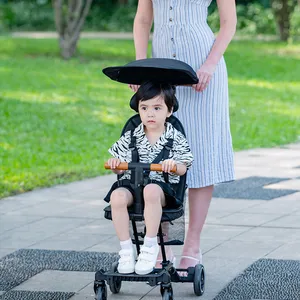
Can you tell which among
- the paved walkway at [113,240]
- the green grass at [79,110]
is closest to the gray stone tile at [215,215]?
the paved walkway at [113,240]

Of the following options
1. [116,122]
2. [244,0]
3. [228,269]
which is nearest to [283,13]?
[244,0]

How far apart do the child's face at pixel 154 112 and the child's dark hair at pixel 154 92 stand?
0.02m

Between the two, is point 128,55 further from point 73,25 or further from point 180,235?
point 180,235

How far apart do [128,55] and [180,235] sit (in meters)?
22.6

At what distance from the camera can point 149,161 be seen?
15.9 feet

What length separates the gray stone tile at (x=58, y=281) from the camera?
529cm

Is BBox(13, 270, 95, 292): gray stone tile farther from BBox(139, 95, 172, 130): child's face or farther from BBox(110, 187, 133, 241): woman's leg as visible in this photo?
BBox(139, 95, 172, 130): child's face

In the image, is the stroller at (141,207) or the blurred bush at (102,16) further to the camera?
the blurred bush at (102,16)

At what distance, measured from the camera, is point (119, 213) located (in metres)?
4.63

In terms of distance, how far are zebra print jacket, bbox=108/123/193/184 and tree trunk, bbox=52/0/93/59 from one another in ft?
66.6

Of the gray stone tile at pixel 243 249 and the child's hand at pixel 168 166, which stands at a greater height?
the child's hand at pixel 168 166

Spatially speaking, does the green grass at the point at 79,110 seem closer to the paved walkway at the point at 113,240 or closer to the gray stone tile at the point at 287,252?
the paved walkway at the point at 113,240

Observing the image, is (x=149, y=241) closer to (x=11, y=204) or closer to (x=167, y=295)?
(x=167, y=295)

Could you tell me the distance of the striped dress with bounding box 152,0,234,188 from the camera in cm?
531
